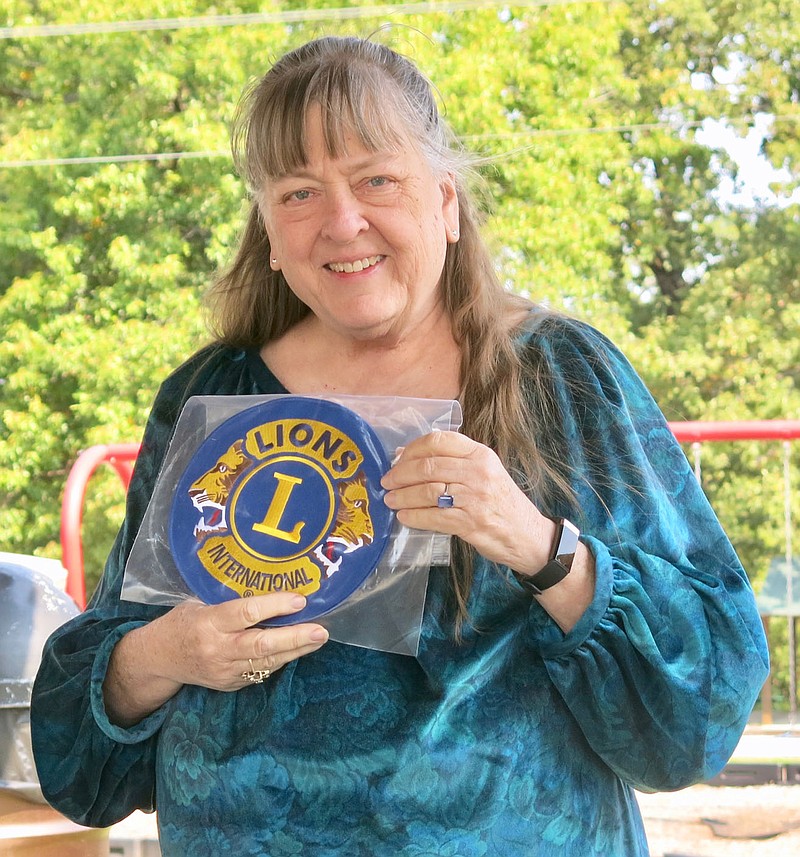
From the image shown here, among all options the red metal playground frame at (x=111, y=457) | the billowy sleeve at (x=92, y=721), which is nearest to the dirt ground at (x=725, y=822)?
the red metal playground frame at (x=111, y=457)

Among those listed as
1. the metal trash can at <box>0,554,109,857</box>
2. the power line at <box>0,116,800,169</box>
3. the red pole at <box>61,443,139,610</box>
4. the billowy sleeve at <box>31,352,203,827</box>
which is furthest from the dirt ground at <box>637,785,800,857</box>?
the power line at <box>0,116,800,169</box>

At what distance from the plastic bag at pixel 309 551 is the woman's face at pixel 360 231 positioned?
118 mm

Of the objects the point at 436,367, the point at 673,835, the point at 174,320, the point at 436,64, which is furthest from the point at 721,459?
the point at 436,367

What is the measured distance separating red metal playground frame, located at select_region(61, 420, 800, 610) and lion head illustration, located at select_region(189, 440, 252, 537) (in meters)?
2.52

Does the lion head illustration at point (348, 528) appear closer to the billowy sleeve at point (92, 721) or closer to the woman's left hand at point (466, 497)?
the woman's left hand at point (466, 497)

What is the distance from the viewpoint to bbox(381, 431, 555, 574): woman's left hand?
1001mm

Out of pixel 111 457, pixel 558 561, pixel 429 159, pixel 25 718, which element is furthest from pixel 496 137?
pixel 558 561

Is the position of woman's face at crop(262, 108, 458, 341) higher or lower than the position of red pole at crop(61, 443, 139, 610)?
higher

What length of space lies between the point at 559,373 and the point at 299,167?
13.2 inches

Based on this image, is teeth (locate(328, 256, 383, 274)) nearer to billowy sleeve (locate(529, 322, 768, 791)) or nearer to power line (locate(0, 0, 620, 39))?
billowy sleeve (locate(529, 322, 768, 791))

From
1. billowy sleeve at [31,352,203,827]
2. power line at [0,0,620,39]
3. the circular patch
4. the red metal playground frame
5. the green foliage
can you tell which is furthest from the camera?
power line at [0,0,620,39]

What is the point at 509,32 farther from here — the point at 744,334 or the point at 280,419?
the point at 280,419

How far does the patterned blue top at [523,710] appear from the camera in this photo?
3.55 feet

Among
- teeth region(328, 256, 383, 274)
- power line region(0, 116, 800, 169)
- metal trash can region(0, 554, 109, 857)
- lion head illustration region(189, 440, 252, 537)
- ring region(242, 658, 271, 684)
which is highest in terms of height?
power line region(0, 116, 800, 169)
